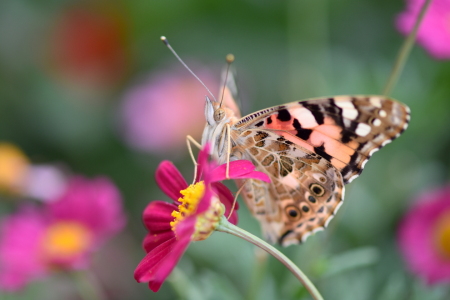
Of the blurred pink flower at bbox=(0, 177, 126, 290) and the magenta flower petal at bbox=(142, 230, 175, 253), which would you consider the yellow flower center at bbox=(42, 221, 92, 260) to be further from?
the magenta flower petal at bbox=(142, 230, 175, 253)

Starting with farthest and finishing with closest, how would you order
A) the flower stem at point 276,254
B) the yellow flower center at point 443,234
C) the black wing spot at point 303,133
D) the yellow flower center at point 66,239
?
the yellow flower center at point 443,234, the yellow flower center at point 66,239, the black wing spot at point 303,133, the flower stem at point 276,254

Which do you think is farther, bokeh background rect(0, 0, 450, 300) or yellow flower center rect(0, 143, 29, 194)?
yellow flower center rect(0, 143, 29, 194)

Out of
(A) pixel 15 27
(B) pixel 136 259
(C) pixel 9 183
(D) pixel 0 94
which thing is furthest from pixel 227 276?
(A) pixel 15 27

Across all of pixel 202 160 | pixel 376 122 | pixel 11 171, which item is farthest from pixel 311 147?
pixel 11 171

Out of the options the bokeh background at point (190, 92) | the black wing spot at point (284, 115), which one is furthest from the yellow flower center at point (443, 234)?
the black wing spot at point (284, 115)

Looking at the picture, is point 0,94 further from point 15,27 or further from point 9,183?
point 9,183

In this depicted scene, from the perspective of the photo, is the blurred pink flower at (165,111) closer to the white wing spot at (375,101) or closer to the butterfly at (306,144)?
the butterfly at (306,144)

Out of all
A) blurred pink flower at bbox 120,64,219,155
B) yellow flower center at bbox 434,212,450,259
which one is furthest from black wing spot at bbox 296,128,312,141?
blurred pink flower at bbox 120,64,219,155
